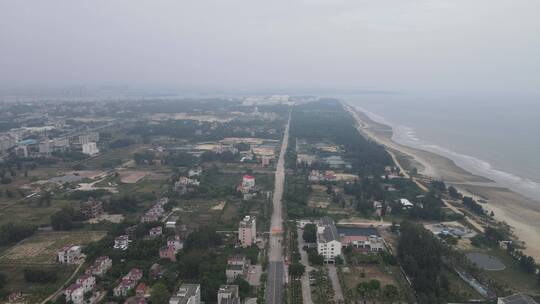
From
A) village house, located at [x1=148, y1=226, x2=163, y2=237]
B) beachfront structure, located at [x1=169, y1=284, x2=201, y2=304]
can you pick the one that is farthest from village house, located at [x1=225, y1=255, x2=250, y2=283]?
village house, located at [x1=148, y1=226, x2=163, y2=237]

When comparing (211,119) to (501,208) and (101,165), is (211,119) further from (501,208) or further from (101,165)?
(501,208)

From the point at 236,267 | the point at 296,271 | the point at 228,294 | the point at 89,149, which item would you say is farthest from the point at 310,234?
the point at 89,149

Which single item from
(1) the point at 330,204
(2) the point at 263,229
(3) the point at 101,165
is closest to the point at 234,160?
(3) the point at 101,165

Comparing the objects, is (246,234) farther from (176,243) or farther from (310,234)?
(176,243)

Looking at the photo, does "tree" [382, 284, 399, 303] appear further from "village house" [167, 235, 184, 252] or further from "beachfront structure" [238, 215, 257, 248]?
"village house" [167, 235, 184, 252]

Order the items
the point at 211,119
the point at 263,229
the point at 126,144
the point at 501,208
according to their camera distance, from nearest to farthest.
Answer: the point at 263,229 < the point at 501,208 < the point at 126,144 < the point at 211,119

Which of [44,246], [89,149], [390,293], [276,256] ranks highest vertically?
[89,149]

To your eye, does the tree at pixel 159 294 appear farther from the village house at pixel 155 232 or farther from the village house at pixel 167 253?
the village house at pixel 155 232
